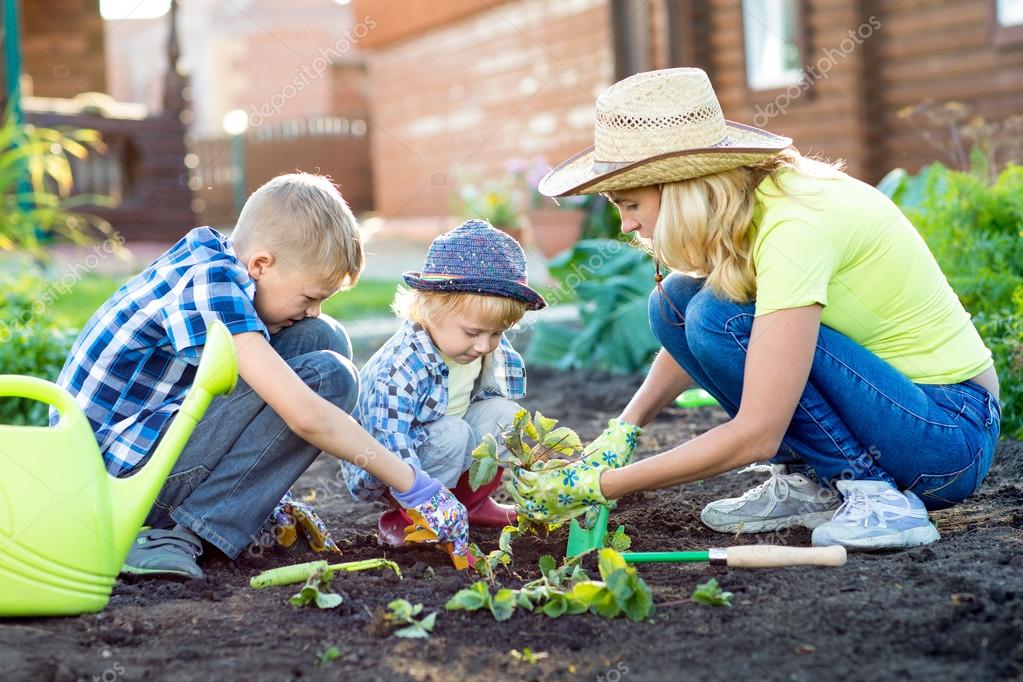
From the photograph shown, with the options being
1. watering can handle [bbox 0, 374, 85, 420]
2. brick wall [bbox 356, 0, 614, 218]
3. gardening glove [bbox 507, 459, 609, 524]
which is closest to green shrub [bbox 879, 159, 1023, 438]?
gardening glove [bbox 507, 459, 609, 524]

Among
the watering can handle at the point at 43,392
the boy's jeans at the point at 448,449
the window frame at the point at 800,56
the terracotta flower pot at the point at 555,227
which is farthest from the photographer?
the terracotta flower pot at the point at 555,227

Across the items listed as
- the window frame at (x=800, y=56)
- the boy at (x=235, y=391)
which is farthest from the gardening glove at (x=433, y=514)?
the window frame at (x=800, y=56)

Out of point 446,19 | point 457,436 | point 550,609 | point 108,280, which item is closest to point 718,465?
point 550,609

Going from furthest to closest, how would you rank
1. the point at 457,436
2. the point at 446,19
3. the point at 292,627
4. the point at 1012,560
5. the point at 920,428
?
the point at 446,19, the point at 457,436, the point at 920,428, the point at 1012,560, the point at 292,627

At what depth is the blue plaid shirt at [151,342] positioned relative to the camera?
2180mm

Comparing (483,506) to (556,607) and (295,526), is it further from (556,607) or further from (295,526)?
(556,607)

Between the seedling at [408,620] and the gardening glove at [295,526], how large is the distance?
2.12 feet

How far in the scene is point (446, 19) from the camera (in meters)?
11.6

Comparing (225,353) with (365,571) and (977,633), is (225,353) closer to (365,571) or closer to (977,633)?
(365,571)

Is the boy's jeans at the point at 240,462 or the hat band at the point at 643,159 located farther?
the boy's jeans at the point at 240,462

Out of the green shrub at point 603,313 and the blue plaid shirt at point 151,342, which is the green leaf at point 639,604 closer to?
the blue plaid shirt at point 151,342

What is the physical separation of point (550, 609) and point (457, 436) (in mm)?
751

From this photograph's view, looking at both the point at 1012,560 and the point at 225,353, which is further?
the point at 1012,560

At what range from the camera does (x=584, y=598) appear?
6.38ft
